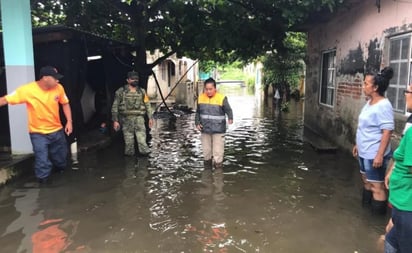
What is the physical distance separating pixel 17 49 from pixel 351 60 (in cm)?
666

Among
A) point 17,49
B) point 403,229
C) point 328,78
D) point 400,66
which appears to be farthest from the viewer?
point 328,78

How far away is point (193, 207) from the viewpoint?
5.09 m

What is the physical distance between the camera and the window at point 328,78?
985cm

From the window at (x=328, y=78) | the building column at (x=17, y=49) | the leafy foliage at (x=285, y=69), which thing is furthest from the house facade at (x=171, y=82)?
the building column at (x=17, y=49)

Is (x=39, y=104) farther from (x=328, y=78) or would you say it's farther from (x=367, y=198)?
(x=328, y=78)

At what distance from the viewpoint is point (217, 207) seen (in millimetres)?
5078

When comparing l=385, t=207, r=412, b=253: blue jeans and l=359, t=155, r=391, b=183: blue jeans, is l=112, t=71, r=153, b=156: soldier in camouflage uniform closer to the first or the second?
l=359, t=155, r=391, b=183: blue jeans

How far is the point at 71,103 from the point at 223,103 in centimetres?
325

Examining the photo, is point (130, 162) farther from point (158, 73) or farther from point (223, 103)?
point (158, 73)

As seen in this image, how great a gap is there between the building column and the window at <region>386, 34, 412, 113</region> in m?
6.28

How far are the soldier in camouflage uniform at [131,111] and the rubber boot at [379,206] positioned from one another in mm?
4628

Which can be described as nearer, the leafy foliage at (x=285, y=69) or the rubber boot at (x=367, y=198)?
the rubber boot at (x=367, y=198)

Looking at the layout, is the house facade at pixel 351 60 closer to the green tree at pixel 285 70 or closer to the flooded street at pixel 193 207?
the flooded street at pixel 193 207

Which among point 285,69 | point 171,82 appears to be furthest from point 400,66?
point 171,82
